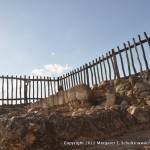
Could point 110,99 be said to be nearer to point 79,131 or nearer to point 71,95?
point 71,95

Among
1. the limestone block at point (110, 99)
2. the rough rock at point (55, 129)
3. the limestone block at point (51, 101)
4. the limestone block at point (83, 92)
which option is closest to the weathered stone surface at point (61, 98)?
the limestone block at point (51, 101)

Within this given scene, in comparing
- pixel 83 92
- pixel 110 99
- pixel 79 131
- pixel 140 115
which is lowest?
pixel 79 131

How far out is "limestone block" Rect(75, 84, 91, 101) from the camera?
6414 millimetres

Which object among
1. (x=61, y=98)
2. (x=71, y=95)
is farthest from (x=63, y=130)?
(x=61, y=98)

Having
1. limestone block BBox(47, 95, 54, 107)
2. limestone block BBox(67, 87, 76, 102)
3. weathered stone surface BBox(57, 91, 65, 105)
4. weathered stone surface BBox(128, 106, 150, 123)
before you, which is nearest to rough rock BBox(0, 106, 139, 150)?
weathered stone surface BBox(128, 106, 150, 123)

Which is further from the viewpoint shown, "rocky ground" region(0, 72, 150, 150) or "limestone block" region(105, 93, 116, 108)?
"limestone block" region(105, 93, 116, 108)

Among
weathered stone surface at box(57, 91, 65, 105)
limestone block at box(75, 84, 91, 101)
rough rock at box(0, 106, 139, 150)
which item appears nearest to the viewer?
rough rock at box(0, 106, 139, 150)

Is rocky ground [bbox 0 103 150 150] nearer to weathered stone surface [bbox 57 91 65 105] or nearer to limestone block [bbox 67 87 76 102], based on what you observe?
limestone block [bbox 67 87 76 102]

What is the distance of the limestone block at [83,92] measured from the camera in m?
6.41

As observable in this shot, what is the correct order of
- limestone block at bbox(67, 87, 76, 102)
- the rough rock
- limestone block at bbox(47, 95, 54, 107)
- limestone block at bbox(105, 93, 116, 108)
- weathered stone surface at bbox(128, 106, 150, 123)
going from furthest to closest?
1. limestone block at bbox(47, 95, 54, 107)
2. limestone block at bbox(67, 87, 76, 102)
3. limestone block at bbox(105, 93, 116, 108)
4. weathered stone surface at bbox(128, 106, 150, 123)
5. the rough rock

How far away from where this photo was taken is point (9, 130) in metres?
2.90

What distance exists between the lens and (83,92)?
6480 mm

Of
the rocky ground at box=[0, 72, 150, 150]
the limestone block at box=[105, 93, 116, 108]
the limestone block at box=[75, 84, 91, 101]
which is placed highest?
the limestone block at box=[75, 84, 91, 101]

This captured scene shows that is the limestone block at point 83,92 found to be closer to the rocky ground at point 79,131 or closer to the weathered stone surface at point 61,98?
the weathered stone surface at point 61,98
